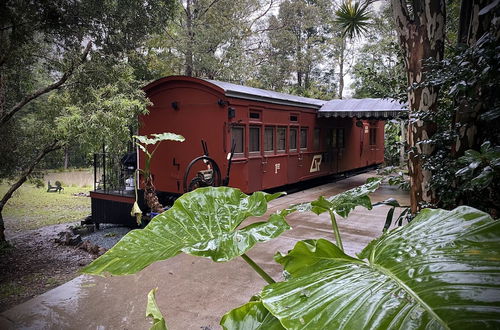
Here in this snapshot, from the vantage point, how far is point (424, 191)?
7.33 feet

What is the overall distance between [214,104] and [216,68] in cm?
668

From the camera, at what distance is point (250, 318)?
2.33ft

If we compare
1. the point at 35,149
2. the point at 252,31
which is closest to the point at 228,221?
the point at 35,149

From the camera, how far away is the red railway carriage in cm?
628

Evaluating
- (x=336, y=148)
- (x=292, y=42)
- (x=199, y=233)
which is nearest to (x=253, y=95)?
(x=336, y=148)

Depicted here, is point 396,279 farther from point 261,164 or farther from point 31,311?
point 261,164

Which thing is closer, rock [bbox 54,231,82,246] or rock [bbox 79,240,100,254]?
rock [bbox 79,240,100,254]

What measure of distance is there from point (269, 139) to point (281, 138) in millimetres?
542

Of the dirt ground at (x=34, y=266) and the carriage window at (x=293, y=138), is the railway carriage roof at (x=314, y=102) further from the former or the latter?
the dirt ground at (x=34, y=266)

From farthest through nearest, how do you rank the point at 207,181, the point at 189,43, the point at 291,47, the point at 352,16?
1. the point at 291,47
2. the point at 189,43
3. the point at 207,181
4. the point at 352,16

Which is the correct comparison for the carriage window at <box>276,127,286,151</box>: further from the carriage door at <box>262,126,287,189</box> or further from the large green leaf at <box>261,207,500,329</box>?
the large green leaf at <box>261,207,500,329</box>

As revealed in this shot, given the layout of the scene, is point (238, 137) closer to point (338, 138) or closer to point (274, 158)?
point (274, 158)

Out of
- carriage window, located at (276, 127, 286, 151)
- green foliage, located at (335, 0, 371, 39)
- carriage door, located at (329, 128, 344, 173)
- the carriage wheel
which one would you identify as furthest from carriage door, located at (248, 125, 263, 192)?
carriage door, located at (329, 128, 344, 173)

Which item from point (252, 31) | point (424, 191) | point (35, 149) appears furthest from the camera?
point (252, 31)
